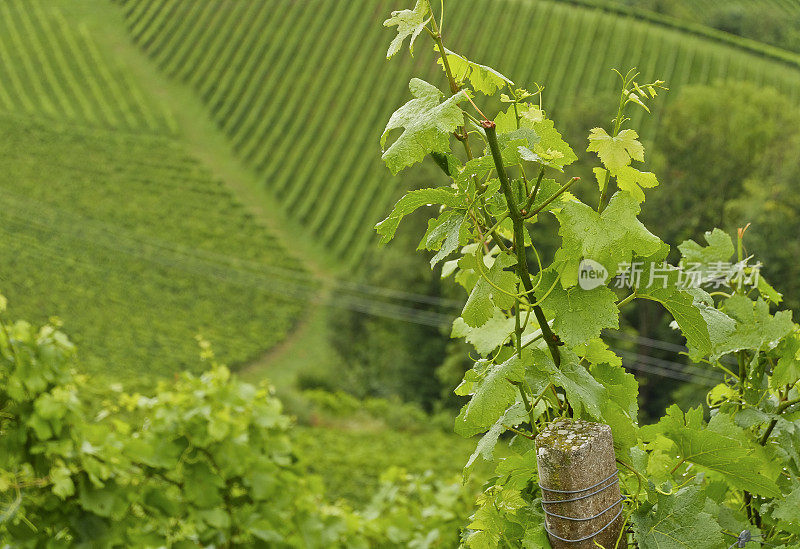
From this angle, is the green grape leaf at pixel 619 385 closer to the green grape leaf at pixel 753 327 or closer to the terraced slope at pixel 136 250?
the green grape leaf at pixel 753 327

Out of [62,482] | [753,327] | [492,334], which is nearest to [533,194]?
[492,334]

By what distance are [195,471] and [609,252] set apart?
1498 millimetres

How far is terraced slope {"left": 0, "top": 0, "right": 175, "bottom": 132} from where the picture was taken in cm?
2688

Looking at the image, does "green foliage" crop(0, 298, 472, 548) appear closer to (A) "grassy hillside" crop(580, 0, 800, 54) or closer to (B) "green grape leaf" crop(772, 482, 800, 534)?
(B) "green grape leaf" crop(772, 482, 800, 534)

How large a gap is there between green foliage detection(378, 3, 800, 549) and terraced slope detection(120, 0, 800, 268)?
19.8m

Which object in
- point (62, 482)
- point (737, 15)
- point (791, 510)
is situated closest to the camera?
point (791, 510)

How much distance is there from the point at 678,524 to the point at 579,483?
0.44 ft

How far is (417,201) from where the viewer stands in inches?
26.6

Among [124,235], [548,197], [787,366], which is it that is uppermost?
[548,197]

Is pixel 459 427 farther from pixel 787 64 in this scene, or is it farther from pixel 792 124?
pixel 787 64

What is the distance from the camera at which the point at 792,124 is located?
15195 millimetres

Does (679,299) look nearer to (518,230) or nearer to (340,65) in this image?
(518,230)

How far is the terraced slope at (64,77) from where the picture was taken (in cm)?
2688

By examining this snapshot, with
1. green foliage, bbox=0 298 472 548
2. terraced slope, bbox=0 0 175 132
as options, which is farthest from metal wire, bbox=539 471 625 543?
terraced slope, bbox=0 0 175 132
